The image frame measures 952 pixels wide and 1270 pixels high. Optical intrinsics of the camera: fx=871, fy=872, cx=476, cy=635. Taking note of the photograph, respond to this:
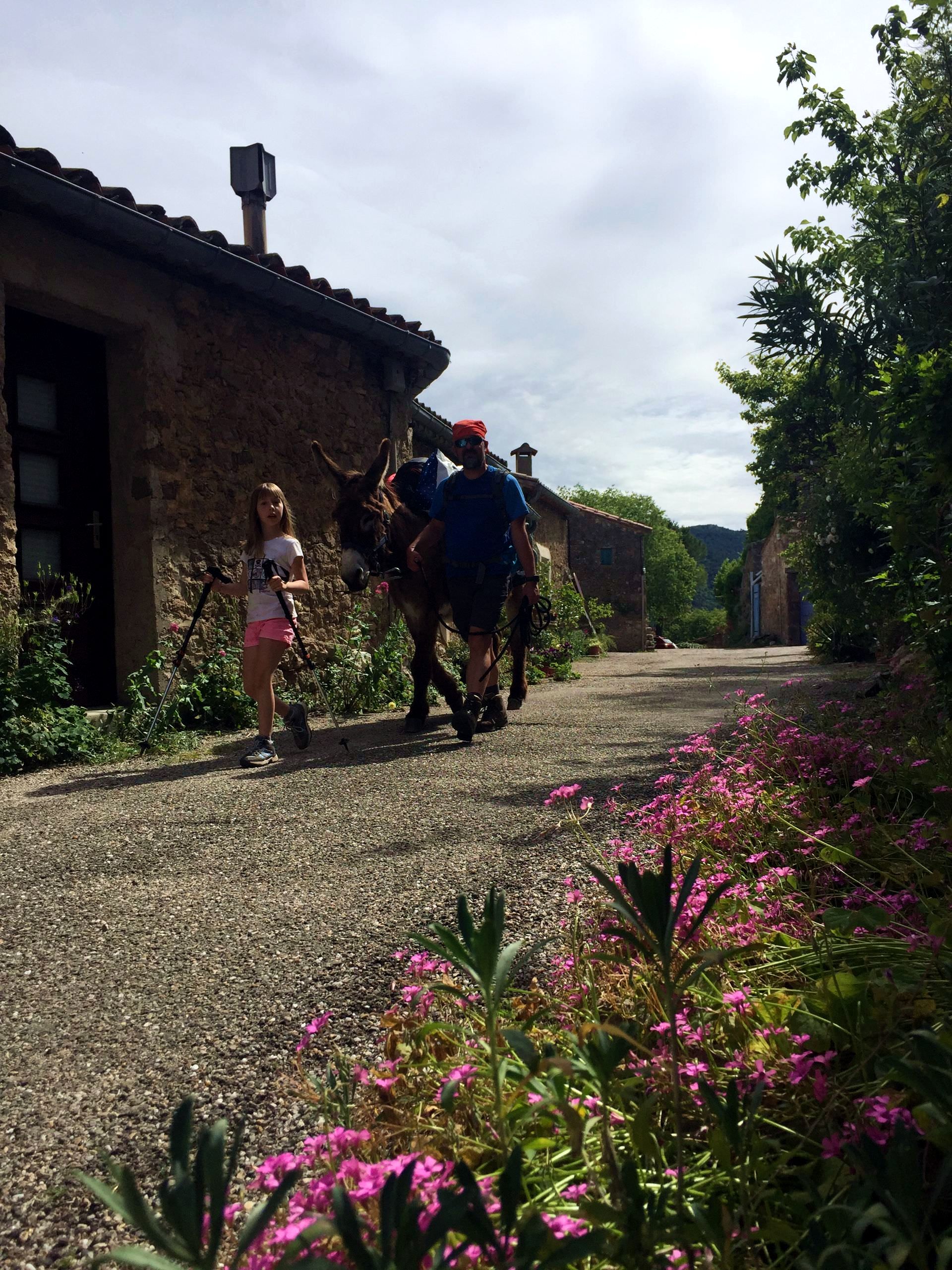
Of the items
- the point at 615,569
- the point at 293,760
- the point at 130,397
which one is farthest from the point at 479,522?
the point at 615,569

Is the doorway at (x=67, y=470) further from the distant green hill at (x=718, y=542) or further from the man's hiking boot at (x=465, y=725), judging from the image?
the distant green hill at (x=718, y=542)

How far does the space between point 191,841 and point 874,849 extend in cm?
213

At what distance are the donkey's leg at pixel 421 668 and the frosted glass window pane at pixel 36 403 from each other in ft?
9.50

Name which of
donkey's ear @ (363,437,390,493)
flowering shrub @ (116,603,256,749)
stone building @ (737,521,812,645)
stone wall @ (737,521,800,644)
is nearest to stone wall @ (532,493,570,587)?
stone building @ (737,521,812,645)

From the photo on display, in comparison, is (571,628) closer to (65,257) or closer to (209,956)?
(65,257)

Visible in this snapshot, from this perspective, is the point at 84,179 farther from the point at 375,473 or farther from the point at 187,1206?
the point at 187,1206

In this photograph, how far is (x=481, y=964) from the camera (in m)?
Result: 0.96

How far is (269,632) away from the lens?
188 inches

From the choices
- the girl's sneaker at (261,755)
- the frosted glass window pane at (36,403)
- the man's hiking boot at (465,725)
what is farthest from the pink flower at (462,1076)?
the frosted glass window pane at (36,403)

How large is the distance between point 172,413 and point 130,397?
285 millimetres

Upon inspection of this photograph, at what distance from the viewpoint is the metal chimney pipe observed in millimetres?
8992

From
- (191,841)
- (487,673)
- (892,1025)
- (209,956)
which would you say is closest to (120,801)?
(191,841)

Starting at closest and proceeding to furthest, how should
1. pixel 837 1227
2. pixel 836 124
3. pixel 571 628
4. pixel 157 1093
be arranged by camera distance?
pixel 837 1227
pixel 157 1093
pixel 836 124
pixel 571 628

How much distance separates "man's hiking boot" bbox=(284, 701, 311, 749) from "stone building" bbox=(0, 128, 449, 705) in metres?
1.57
